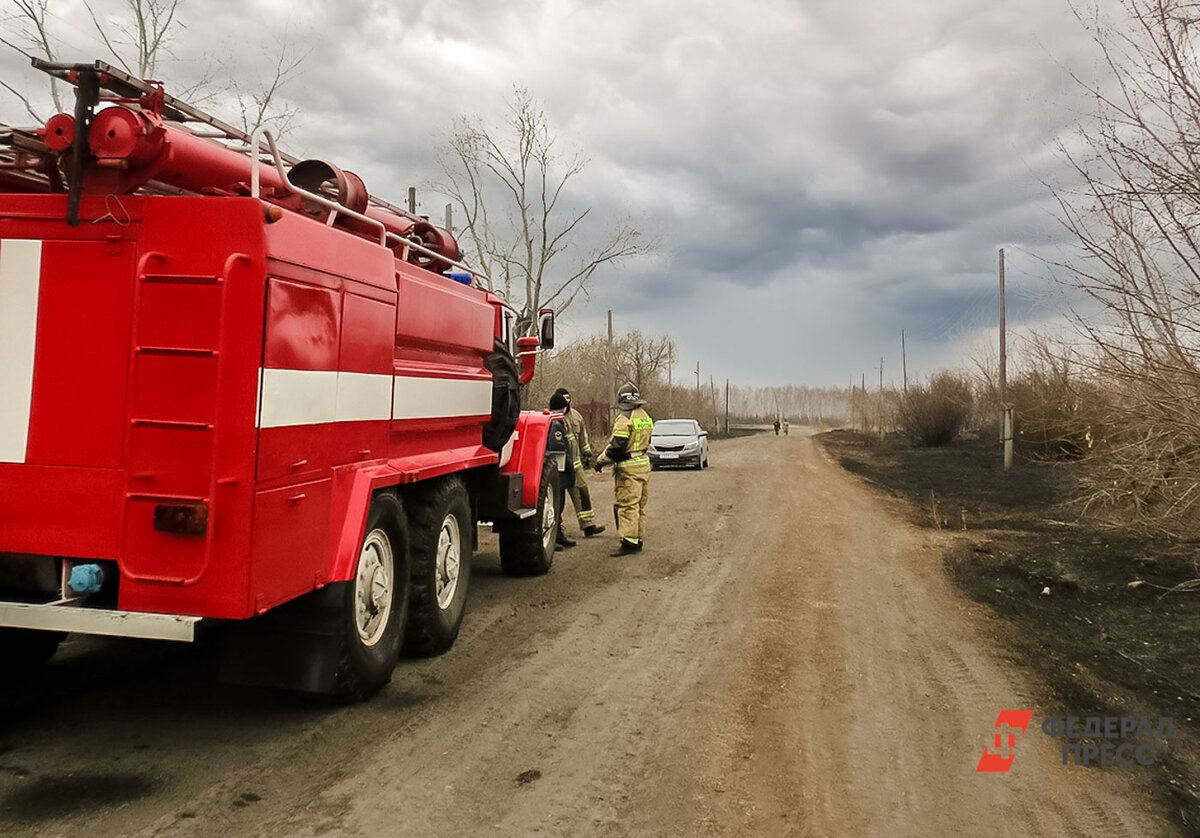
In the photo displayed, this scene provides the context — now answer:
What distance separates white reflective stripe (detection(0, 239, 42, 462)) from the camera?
3.68m

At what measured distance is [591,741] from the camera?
4426 millimetres

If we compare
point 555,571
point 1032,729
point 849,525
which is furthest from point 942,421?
point 1032,729

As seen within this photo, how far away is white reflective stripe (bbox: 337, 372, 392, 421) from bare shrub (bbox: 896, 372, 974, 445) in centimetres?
4147

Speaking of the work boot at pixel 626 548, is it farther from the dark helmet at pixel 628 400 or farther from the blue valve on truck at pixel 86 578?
the blue valve on truck at pixel 86 578

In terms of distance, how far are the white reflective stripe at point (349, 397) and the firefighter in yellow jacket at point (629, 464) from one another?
375 centimetres

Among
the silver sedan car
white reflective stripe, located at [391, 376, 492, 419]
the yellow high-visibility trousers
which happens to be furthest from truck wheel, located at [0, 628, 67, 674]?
the silver sedan car

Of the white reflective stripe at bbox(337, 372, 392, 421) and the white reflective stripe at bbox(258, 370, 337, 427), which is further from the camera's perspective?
the white reflective stripe at bbox(337, 372, 392, 421)

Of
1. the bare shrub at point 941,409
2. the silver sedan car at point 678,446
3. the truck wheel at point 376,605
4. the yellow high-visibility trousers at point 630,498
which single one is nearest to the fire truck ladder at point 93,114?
the truck wheel at point 376,605

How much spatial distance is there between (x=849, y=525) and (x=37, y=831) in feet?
37.8

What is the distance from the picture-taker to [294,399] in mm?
3850

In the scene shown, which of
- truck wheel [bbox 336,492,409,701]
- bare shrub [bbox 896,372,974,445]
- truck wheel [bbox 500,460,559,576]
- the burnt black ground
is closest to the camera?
truck wheel [bbox 336,492,409,701]

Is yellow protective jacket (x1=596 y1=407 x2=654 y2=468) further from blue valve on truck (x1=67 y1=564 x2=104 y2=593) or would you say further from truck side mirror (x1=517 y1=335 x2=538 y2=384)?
blue valve on truck (x1=67 y1=564 x2=104 y2=593)

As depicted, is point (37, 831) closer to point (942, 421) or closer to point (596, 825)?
point (596, 825)

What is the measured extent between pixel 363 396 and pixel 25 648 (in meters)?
2.45
